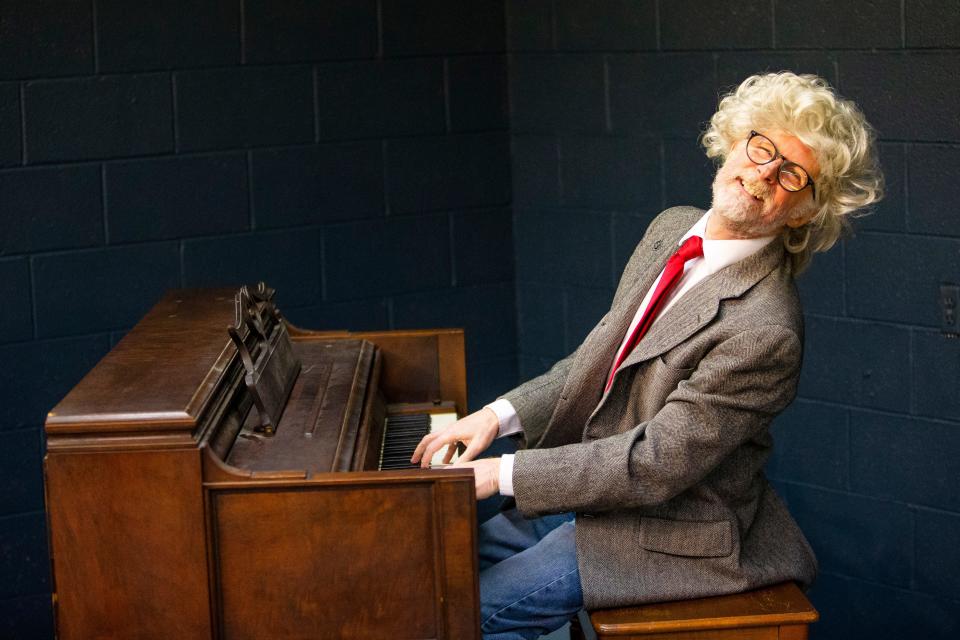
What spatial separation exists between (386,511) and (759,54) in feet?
6.75

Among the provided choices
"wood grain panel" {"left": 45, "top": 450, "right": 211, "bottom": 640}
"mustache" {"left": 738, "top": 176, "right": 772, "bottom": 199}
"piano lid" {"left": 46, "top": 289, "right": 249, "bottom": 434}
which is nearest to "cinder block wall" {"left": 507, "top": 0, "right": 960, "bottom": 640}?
"mustache" {"left": 738, "top": 176, "right": 772, "bottom": 199}

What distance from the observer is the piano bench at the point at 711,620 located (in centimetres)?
219

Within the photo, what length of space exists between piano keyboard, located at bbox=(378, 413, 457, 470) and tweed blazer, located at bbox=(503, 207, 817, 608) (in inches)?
12.0

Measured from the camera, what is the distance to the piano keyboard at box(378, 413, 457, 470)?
251 centimetres

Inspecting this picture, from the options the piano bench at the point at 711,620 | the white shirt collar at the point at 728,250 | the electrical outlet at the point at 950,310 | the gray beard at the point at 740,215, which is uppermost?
the gray beard at the point at 740,215

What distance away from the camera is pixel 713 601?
2.26m

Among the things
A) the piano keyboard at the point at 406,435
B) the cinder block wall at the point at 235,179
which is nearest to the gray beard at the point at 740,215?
the piano keyboard at the point at 406,435

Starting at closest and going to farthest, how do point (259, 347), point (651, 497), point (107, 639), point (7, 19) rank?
point (107, 639), point (651, 497), point (259, 347), point (7, 19)

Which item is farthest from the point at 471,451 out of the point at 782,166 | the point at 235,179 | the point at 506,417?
the point at 235,179

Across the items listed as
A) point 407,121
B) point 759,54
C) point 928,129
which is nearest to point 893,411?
point 928,129

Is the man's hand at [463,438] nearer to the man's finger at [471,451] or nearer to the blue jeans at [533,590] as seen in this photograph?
the man's finger at [471,451]

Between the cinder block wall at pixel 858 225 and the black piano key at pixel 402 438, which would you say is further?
the cinder block wall at pixel 858 225

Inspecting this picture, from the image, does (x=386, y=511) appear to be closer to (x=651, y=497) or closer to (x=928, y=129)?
(x=651, y=497)

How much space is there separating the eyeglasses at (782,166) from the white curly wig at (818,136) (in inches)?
0.9
